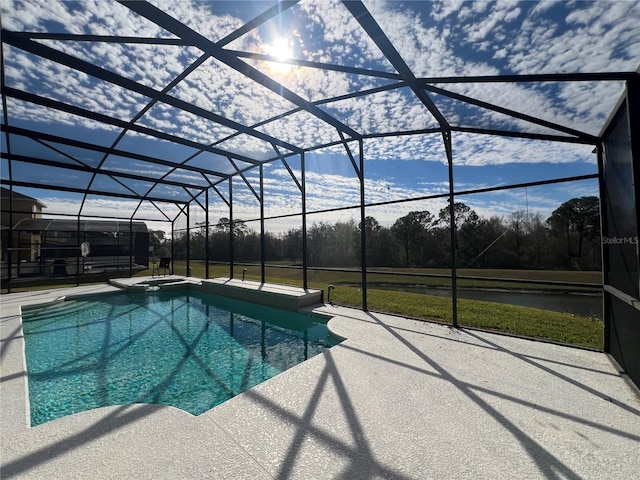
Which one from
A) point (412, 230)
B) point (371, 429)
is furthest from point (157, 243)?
point (371, 429)

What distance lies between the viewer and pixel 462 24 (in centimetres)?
233

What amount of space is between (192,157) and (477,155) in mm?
6257

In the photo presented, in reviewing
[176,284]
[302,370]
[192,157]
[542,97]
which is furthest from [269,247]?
[542,97]

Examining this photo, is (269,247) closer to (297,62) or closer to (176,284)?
(176,284)

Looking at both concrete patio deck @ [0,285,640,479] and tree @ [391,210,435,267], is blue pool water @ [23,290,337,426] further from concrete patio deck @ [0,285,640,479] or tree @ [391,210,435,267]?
tree @ [391,210,435,267]

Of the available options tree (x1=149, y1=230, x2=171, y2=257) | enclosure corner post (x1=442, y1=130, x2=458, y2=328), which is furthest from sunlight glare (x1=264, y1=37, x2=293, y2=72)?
tree (x1=149, y1=230, x2=171, y2=257)

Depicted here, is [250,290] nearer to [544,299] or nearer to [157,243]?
[544,299]

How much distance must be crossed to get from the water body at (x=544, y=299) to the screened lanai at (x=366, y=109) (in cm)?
352

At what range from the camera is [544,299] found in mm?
11898

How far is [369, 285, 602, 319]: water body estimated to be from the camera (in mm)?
9295

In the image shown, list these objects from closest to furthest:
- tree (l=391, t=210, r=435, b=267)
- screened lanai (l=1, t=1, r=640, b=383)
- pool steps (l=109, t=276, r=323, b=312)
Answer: screened lanai (l=1, t=1, r=640, b=383), pool steps (l=109, t=276, r=323, b=312), tree (l=391, t=210, r=435, b=267)

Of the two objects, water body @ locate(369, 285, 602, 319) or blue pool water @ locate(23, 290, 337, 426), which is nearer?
blue pool water @ locate(23, 290, 337, 426)

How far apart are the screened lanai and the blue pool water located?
2486 millimetres

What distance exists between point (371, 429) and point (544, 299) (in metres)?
13.9
